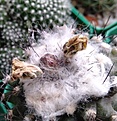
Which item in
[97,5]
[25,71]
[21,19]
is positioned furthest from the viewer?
[97,5]

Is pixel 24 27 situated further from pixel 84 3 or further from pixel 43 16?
pixel 84 3

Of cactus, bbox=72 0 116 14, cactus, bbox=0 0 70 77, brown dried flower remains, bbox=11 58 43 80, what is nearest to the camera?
brown dried flower remains, bbox=11 58 43 80

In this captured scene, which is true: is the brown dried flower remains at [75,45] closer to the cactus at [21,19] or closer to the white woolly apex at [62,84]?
the white woolly apex at [62,84]

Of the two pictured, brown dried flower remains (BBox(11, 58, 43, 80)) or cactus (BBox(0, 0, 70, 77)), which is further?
cactus (BBox(0, 0, 70, 77))

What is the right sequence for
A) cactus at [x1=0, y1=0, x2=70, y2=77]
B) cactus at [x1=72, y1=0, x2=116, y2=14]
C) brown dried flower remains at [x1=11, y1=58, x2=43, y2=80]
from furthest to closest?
cactus at [x1=72, y1=0, x2=116, y2=14], cactus at [x1=0, y1=0, x2=70, y2=77], brown dried flower remains at [x1=11, y1=58, x2=43, y2=80]

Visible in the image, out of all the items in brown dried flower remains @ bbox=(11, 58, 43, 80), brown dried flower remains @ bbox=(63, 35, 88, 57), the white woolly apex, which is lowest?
the white woolly apex

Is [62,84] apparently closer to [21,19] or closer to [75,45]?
[75,45]

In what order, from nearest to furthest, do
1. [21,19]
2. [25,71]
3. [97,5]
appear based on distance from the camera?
[25,71], [21,19], [97,5]

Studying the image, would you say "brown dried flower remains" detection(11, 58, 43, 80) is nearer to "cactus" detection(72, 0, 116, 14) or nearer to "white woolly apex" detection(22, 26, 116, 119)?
"white woolly apex" detection(22, 26, 116, 119)

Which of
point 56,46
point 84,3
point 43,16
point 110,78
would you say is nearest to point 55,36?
point 56,46

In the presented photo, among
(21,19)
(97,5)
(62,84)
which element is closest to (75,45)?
(62,84)

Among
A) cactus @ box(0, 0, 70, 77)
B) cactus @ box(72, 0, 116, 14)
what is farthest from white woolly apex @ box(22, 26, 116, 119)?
cactus @ box(72, 0, 116, 14)

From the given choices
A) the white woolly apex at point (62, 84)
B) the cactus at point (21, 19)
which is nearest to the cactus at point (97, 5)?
the cactus at point (21, 19)
